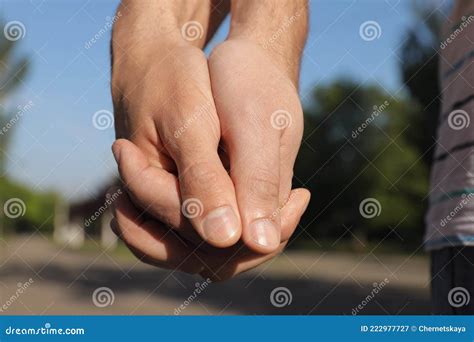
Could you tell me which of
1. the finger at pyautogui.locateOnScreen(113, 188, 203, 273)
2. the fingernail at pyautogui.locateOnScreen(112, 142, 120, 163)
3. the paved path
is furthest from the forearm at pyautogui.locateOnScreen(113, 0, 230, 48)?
the paved path

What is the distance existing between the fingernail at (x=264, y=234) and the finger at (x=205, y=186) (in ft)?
0.10

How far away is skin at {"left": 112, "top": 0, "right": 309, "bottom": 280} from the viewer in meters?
1.25

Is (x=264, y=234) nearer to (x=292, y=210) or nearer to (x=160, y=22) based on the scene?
(x=292, y=210)

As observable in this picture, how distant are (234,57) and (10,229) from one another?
24.3m

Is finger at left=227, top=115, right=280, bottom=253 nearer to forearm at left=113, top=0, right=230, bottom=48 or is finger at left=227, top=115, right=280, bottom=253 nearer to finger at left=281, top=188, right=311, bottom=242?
finger at left=281, top=188, right=311, bottom=242

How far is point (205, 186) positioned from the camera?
4.06 ft

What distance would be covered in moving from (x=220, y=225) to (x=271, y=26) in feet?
1.68

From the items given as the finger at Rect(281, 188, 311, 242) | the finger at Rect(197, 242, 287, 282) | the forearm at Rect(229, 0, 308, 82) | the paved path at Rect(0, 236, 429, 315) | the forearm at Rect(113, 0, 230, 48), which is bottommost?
the paved path at Rect(0, 236, 429, 315)

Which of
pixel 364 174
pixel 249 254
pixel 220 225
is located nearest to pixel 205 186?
pixel 220 225

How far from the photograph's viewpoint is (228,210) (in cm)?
122

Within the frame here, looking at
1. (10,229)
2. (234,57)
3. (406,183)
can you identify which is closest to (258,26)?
(234,57)

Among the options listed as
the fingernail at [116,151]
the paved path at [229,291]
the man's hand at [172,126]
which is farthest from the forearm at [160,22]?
the paved path at [229,291]

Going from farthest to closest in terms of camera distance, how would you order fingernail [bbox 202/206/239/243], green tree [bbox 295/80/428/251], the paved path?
green tree [bbox 295/80/428/251]
the paved path
fingernail [bbox 202/206/239/243]

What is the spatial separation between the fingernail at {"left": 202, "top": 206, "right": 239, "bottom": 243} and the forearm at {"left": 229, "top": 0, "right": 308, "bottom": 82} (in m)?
0.41
